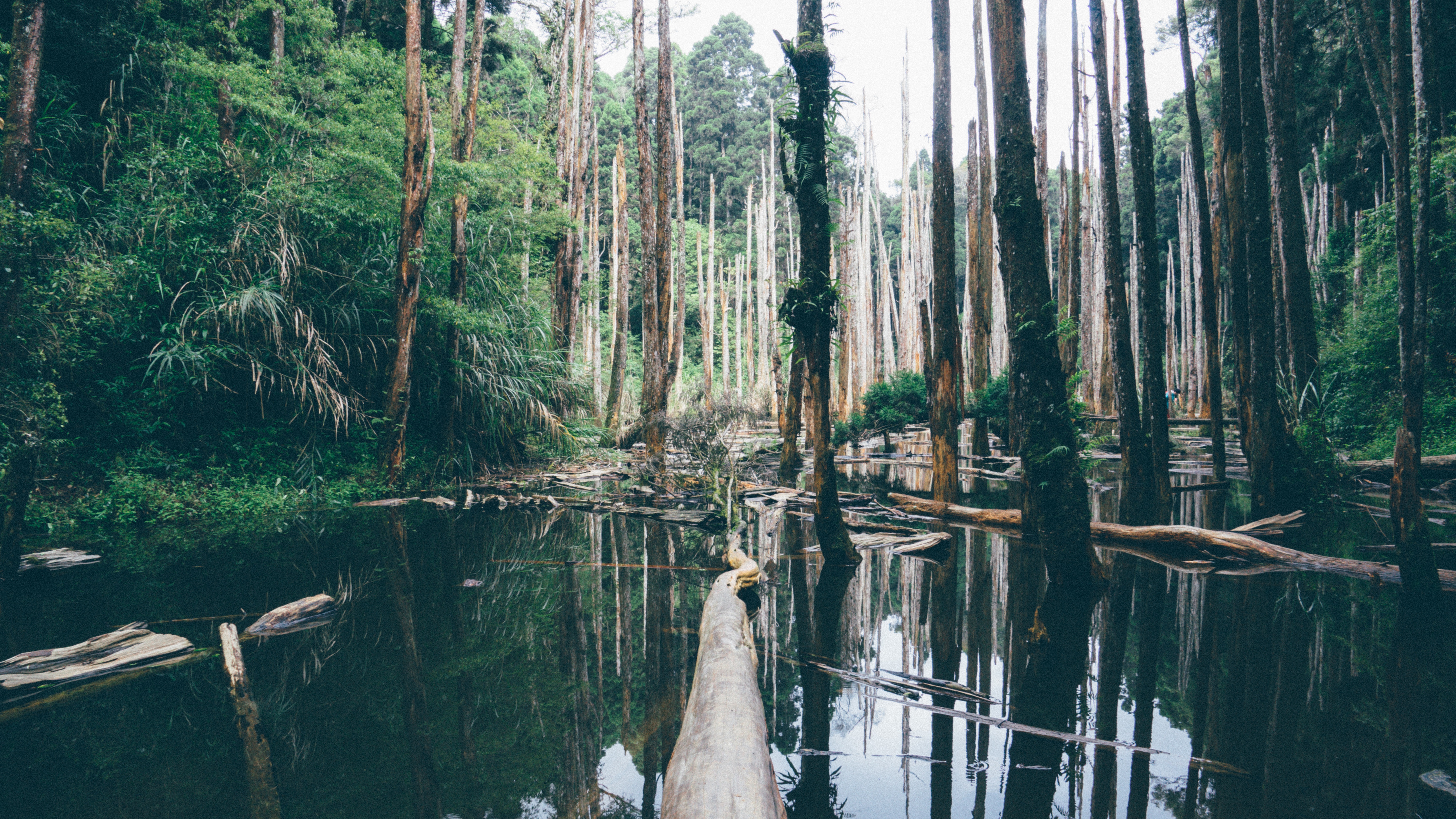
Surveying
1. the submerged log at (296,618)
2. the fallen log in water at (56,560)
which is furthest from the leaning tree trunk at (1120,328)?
the fallen log in water at (56,560)

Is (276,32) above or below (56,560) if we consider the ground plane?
above

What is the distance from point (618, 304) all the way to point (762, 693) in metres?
14.2

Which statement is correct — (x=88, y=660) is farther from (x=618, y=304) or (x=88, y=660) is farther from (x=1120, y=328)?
(x=618, y=304)

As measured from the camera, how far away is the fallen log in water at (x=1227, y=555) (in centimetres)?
505

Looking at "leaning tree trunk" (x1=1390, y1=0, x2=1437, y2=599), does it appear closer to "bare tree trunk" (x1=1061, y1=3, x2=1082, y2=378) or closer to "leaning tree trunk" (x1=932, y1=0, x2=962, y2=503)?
"leaning tree trunk" (x1=932, y1=0, x2=962, y2=503)

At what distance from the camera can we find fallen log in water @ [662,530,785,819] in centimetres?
187

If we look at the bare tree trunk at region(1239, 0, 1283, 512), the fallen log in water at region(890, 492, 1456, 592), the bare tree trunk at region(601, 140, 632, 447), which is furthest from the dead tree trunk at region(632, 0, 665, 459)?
the bare tree trunk at region(1239, 0, 1283, 512)

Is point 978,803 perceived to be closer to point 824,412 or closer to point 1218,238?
point 824,412

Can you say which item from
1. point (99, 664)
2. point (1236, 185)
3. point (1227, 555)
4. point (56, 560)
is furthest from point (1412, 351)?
point (56, 560)

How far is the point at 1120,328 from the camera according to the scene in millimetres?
7723

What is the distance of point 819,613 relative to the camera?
4.67 metres

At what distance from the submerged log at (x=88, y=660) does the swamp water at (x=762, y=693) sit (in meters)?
0.21

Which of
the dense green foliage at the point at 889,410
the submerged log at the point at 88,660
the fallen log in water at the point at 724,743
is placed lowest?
the submerged log at the point at 88,660

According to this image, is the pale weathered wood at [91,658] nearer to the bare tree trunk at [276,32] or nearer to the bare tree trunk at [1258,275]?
the bare tree trunk at [1258,275]
